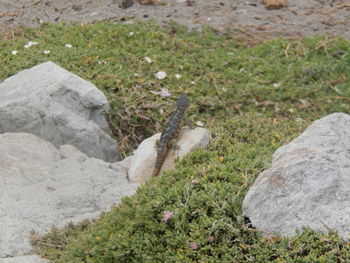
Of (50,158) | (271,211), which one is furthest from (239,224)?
(50,158)

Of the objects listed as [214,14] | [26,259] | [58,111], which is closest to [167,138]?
[58,111]

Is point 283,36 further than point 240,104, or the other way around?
point 283,36

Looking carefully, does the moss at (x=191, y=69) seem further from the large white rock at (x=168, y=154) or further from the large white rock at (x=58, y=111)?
the large white rock at (x=168, y=154)

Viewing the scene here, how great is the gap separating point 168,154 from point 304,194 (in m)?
2.02

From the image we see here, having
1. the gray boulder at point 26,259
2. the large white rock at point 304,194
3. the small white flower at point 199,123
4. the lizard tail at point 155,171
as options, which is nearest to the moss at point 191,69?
the small white flower at point 199,123

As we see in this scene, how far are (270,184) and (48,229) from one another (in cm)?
176

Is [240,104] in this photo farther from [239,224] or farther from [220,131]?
[239,224]

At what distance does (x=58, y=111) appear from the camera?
619 cm

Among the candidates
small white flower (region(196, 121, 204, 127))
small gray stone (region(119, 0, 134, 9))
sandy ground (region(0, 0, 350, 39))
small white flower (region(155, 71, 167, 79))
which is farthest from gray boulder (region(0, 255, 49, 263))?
small gray stone (region(119, 0, 134, 9))

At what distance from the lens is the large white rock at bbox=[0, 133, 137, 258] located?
4441 mm

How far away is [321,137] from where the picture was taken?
3.95m

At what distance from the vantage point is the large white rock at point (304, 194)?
3.43m

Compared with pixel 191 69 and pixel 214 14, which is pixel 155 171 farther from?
pixel 214 14

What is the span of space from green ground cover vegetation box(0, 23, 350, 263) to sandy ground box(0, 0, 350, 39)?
0.41m
